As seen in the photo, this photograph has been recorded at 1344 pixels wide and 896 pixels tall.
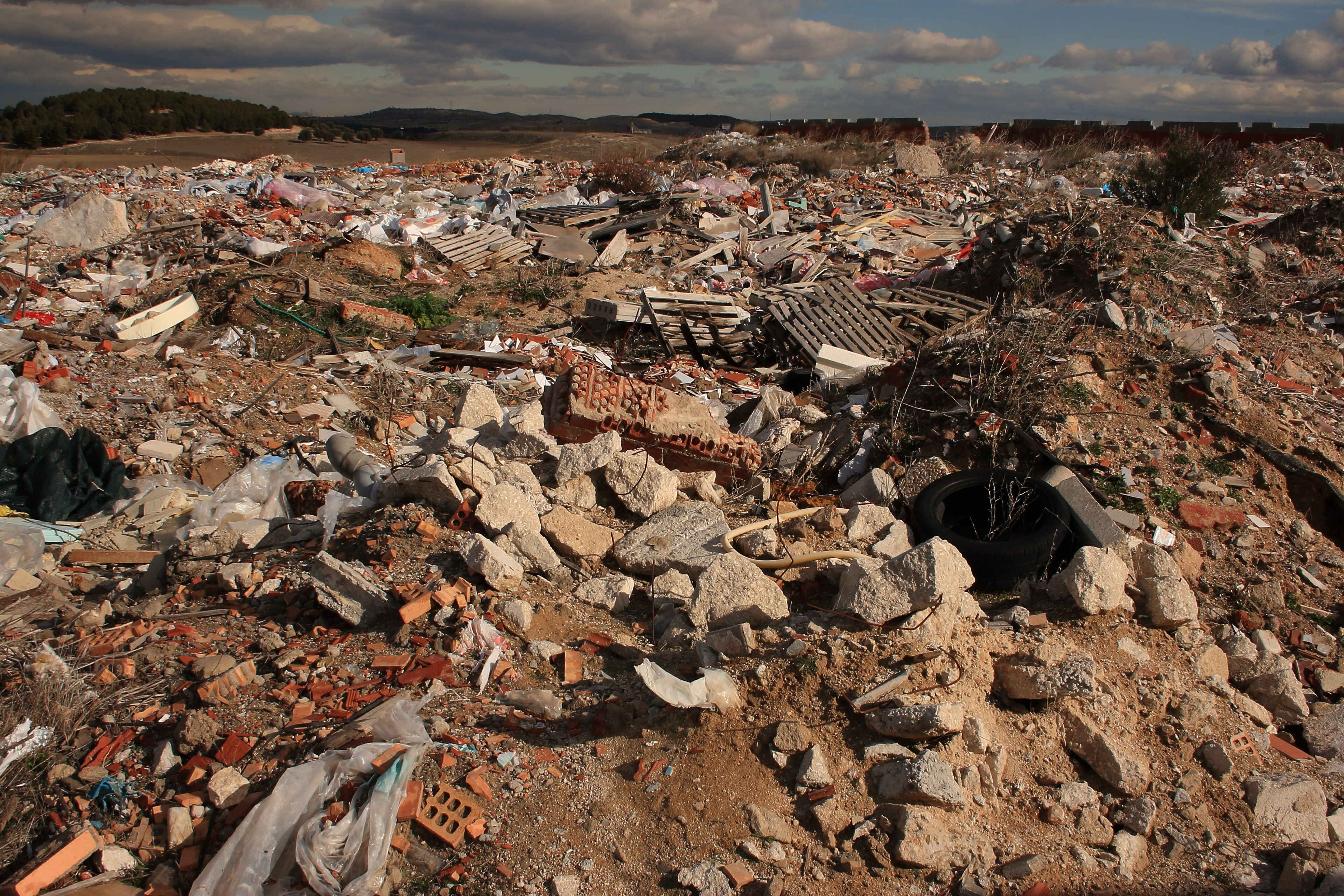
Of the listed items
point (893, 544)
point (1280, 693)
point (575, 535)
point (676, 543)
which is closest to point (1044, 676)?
point (893, 544)

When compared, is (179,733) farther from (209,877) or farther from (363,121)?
(363,121)

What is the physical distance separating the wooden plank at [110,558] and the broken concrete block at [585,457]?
7.98 ft

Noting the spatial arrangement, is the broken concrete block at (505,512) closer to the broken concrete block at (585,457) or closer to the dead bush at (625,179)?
the broken concrete block at (585,457)

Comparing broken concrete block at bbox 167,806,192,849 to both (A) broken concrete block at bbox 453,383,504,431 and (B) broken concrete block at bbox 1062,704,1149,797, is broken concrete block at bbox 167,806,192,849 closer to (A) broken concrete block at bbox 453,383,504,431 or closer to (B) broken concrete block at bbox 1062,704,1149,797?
(A) broken concrete block at bbox 453,383,504,431

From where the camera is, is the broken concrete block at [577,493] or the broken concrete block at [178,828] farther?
the broken concrete block at [577,493]

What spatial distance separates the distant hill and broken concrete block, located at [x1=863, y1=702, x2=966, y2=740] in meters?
35.9

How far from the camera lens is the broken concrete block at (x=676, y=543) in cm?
397

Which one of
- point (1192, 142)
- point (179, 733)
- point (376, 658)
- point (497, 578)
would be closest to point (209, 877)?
point (179, 733)

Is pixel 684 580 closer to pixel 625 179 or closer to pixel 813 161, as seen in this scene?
pixel 625 179

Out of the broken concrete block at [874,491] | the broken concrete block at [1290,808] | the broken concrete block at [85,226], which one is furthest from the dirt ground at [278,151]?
the broken concrete block at [1290,808]

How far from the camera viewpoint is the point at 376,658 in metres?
3.14

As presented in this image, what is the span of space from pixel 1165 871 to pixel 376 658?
2.95m

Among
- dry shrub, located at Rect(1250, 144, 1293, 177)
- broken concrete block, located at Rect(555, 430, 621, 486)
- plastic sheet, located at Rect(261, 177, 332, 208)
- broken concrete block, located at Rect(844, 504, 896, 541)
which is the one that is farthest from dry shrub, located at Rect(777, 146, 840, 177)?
broken concrete block, located at Rect(555, 430, 621, 486)

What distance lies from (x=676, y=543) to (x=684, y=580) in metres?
0.33
